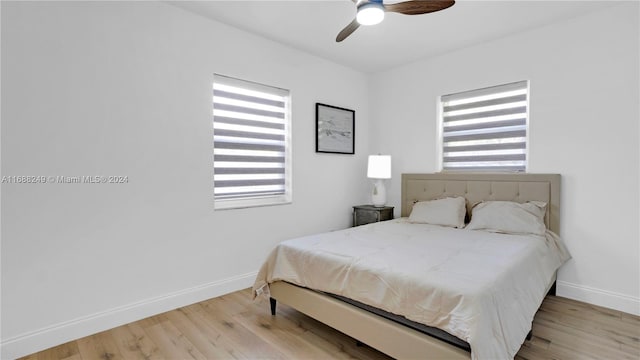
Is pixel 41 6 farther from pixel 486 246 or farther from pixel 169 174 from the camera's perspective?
pixel 486 246

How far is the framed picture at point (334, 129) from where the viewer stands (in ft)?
12.8

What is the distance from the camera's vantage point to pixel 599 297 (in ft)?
9.20

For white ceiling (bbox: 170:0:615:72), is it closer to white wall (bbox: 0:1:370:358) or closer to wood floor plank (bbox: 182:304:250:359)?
white wall (bbox: 0:1:370:358)

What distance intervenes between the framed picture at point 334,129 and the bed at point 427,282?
4.34 ft

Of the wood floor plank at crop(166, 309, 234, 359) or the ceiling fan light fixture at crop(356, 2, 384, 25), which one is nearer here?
the ceiling fan light fixture at crop(356, 2, 384, 25)

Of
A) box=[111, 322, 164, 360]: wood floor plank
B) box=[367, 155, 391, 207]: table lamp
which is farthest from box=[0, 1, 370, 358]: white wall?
box=[367, 155, 391, 207]: table lamp

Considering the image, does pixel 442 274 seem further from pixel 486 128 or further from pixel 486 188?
pixel 486 128

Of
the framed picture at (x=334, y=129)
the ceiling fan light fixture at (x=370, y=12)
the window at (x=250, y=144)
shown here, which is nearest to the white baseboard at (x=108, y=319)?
the window at (x=250, y=144)

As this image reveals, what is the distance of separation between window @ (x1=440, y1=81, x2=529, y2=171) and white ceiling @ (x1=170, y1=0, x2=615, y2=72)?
0.58 meters

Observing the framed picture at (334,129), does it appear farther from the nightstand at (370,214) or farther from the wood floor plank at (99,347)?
the wood floor plank at (99,347)

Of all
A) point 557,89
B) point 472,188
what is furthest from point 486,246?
point 557,89

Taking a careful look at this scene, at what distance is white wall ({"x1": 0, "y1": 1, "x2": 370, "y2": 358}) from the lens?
2066mm

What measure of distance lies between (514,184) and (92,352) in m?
3.77

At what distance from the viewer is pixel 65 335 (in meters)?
2.21
